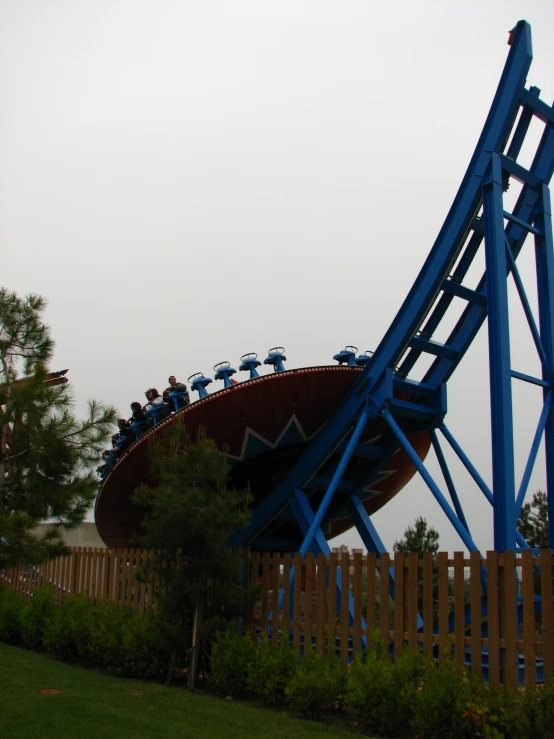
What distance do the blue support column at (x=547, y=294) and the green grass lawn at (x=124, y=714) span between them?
20.8 ft

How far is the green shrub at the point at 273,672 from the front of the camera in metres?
8.25

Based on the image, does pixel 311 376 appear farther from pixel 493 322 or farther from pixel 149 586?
pixel 149 586

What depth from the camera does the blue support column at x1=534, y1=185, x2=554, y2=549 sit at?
39.4 ft

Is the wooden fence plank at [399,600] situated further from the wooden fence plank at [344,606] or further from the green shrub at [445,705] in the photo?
the green shrub at [445,705]

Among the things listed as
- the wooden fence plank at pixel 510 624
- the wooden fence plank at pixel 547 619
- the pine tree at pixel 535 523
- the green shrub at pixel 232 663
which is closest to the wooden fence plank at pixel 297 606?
the green shrub at pixel 232 663

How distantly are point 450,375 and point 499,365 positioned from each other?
2.77 m

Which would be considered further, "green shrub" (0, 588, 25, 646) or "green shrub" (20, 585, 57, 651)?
"green shrub" (0, 588, 25, 646)

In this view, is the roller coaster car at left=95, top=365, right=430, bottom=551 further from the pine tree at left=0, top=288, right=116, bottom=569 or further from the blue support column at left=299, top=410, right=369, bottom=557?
the pine tree at left=0, top=288, right=116, bottom=569

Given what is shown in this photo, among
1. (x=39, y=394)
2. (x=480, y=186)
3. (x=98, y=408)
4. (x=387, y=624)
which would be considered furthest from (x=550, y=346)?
(x=39, y=394)

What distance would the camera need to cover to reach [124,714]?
7199mm

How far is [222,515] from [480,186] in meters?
6.51

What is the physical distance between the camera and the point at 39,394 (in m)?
8.56

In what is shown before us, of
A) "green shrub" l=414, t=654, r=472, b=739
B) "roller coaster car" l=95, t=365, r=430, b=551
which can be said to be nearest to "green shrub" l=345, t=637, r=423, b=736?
"green shrub" l=414, t=654, r=472, b=739

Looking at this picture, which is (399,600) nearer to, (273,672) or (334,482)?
(273,672)
